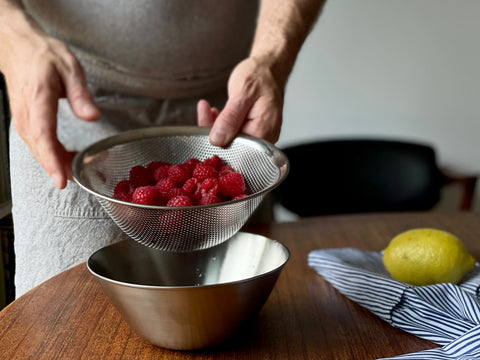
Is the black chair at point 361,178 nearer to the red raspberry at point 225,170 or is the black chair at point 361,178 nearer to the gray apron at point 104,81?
the gray apron at point 104,81

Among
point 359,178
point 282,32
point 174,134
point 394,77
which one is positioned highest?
point 282,32

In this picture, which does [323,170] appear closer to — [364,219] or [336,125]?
[336,125]

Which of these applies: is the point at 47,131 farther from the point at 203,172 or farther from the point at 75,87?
the point at 203,172

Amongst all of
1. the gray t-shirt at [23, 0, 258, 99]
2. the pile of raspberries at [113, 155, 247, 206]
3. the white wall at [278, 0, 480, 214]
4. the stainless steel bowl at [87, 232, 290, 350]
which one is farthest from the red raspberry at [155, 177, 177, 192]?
the white wall at [278, 0, 480, 214]

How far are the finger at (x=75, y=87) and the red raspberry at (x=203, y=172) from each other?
0.16m

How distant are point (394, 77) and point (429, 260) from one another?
1.56m

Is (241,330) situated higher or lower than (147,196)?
lower

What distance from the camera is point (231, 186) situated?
787 millimetres

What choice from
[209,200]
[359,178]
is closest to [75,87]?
[209,200]

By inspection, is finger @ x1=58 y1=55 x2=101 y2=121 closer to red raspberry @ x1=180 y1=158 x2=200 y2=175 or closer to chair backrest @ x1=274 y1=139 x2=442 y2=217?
red raspberry @ x1=180 y1=158 x2=200 y2=175

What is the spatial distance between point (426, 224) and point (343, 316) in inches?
18.3

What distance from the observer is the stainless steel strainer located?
739mm

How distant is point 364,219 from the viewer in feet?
3.99

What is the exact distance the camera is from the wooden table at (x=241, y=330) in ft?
2.33
